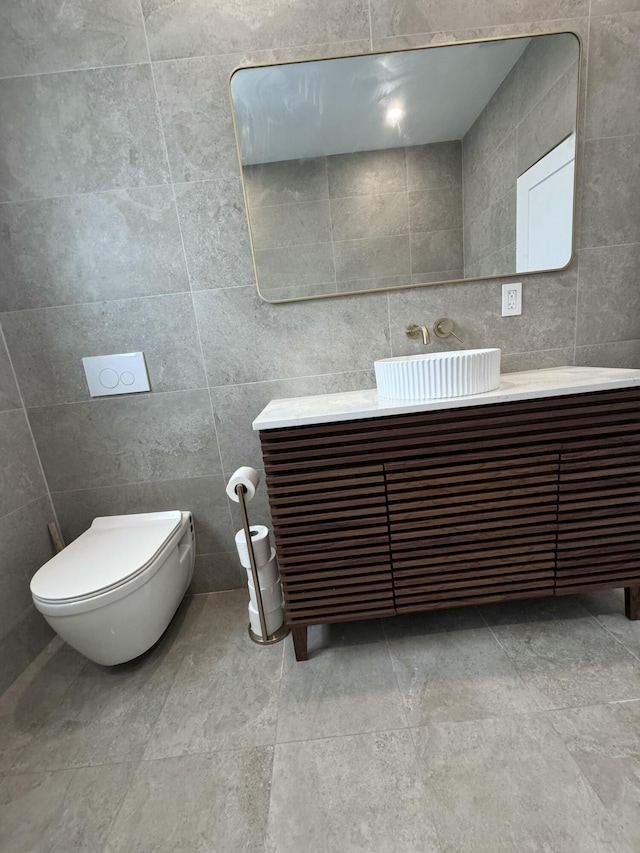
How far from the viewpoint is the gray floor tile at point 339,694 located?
979mm

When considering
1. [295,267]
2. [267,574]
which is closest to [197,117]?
[295,267]

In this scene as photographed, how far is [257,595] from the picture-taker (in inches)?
49.8

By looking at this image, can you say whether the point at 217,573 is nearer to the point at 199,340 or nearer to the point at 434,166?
the point at 199,340

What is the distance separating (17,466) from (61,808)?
1.03m

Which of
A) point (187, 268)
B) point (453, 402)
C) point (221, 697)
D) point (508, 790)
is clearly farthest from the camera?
point (187, 268)

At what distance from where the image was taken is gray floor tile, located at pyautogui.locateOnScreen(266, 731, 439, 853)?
0.75 metres

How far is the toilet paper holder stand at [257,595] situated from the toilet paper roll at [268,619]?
0.01 meters

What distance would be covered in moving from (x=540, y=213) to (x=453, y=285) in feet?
1.22

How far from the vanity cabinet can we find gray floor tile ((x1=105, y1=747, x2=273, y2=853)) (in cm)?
34

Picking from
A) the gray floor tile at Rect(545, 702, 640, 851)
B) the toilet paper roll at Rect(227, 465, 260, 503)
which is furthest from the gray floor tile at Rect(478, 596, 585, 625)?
the toilet paper roll at Rect(227, 465, 260, 503)

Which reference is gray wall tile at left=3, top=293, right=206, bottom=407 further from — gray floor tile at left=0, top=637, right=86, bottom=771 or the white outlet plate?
the white outlet plate

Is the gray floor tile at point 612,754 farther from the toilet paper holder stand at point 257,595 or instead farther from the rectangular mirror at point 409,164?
the rectangular mirror at point 409,164

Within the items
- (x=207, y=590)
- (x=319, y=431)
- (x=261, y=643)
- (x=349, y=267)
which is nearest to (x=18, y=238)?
(x=349, y=267)

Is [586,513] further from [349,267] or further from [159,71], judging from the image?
[159,71]
